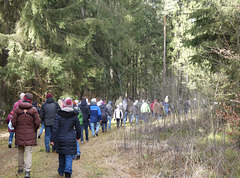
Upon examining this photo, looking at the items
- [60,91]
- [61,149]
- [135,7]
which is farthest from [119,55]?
[61,149]

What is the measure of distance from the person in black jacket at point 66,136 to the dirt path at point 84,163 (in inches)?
32.7

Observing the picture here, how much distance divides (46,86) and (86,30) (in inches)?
227

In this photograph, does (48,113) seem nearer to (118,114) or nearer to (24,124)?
(24,124)

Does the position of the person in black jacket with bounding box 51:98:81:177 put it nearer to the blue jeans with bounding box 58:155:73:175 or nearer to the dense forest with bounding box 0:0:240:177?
the blue jeans with bounding box 58:155:73:175

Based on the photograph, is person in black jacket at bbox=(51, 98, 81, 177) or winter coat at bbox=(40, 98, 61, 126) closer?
person in black jacket at bbox=(51, 98, 81, 177)

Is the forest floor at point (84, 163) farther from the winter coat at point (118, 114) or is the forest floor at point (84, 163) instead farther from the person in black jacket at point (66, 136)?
the winter coat at point (118, 114)

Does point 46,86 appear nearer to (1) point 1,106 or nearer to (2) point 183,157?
(1) point 1,106

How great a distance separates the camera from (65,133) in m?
6.41

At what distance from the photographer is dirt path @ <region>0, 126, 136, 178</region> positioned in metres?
7.26

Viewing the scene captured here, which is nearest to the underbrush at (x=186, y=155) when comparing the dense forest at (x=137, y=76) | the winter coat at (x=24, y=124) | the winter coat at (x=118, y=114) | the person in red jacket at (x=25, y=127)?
the dense forest at (x=137, y=76)

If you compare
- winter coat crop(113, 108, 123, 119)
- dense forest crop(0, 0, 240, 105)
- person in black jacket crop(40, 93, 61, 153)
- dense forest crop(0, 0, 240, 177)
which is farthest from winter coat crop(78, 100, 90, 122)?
winter coat crop(113, 108, 123, 119)

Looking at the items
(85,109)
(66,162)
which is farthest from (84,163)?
(85,109)

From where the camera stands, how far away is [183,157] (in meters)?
7.43

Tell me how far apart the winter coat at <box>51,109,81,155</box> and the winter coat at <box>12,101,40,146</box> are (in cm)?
58
